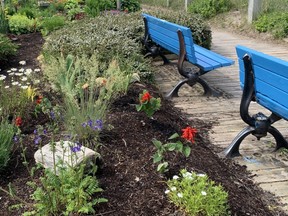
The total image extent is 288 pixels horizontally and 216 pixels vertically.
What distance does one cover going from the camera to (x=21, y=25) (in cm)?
1003

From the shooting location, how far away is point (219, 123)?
16.5ft

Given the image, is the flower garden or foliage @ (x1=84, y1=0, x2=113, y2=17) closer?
the flower garden

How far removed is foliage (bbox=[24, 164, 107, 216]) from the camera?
2.72 meters

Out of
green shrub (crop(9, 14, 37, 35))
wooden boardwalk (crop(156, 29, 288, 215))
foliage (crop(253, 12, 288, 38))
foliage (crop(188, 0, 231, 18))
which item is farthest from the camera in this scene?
foliage (crop(188, 0, 231, 18))

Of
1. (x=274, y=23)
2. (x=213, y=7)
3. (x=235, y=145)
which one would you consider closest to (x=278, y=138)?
(x=235, y=145)

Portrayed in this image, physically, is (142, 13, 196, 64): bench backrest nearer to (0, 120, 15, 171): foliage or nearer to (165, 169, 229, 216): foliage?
(0, 120, 15, 171): foliage

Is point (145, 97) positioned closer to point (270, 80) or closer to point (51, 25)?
point (270, 80)

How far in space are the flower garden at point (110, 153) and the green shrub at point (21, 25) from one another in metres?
4.07

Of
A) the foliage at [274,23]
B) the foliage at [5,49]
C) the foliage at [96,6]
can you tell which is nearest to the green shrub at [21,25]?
the foliage at [96,6]

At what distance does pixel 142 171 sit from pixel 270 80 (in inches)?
51.7

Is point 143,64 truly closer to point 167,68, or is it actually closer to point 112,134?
point 167,68

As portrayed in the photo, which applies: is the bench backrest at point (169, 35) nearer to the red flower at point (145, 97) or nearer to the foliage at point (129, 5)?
the red flower at point (145, 97)

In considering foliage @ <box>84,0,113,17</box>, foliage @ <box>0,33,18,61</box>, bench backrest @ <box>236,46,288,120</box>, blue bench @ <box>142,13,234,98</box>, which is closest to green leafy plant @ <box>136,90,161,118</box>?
bench backrest @ <box>236,46,288,120</box>

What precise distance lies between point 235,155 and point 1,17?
665 centimetres
